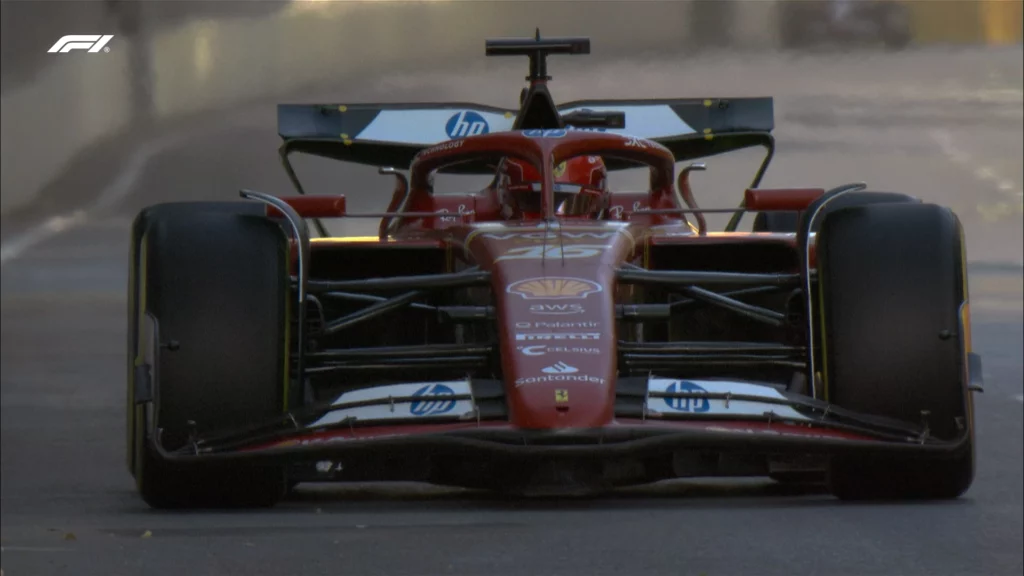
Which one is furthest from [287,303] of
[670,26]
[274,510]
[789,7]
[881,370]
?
[670,26]

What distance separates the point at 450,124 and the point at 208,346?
403 centimetres

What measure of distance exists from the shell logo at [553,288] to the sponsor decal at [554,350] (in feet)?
0.93

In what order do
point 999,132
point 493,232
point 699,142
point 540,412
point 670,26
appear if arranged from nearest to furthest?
point 540,412 < point 493,232 < point 699,142 < point 670,26 < point 999,132

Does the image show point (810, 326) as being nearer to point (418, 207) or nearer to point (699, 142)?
point (418, 207)

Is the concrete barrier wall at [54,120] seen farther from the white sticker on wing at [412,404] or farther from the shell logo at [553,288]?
the white sticker on wing at [412,404]

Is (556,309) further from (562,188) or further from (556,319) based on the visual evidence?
(562,188)

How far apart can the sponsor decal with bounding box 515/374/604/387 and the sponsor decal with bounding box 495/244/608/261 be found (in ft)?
2.37

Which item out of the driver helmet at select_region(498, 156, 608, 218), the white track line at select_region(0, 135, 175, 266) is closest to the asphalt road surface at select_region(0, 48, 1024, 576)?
the white track line at select_region(0, 135, 175, 266)

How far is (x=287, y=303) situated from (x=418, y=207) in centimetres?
263

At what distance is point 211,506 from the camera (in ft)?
25.7

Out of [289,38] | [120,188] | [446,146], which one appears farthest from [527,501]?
[120,188]

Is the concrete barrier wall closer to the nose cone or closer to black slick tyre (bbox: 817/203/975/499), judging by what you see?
the nose cone

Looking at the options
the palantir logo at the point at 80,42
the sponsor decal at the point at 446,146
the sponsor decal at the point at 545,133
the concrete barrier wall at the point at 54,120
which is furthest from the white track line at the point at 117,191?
the sponsor decal at the point at 545,133

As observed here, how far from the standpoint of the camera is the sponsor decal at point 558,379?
7297 millimetres
